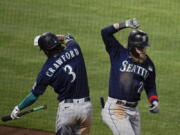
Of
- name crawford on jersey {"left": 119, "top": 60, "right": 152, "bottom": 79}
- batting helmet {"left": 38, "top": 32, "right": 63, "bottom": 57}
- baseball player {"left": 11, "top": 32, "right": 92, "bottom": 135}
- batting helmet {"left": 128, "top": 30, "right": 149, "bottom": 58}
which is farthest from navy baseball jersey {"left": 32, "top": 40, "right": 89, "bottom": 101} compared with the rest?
batting helmet {"left": 128, "top": 30, "right": 149, "bottom": 58}

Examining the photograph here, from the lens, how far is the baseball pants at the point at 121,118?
8.09 m

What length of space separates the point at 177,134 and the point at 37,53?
4.68m

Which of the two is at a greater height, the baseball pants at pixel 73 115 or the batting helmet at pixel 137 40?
the batting helmet at pixel 137 40

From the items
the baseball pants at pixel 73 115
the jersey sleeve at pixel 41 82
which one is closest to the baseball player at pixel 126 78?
the baseball pants at pixel 73 115

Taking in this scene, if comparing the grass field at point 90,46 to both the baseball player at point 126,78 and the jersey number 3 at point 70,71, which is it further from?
the jersey number 3 at point 70,71

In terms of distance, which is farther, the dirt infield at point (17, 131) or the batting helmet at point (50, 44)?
the dirt infield at point (17, 131)

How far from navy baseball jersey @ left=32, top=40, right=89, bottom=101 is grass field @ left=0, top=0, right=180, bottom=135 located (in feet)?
7.94

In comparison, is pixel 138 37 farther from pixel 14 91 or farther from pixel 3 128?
pixel 14 91

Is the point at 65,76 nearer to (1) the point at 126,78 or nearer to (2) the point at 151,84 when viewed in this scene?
(1) the point at 126,78

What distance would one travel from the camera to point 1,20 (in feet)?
52.5

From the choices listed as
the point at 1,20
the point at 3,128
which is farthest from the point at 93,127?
the point at 1,20

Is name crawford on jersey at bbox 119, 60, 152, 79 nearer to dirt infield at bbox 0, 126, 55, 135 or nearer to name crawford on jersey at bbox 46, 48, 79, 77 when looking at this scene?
name crawford on jersey at bbox 46, 48, 79, 77

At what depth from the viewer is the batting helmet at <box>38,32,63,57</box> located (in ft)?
27.1

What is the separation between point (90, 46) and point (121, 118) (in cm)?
652
